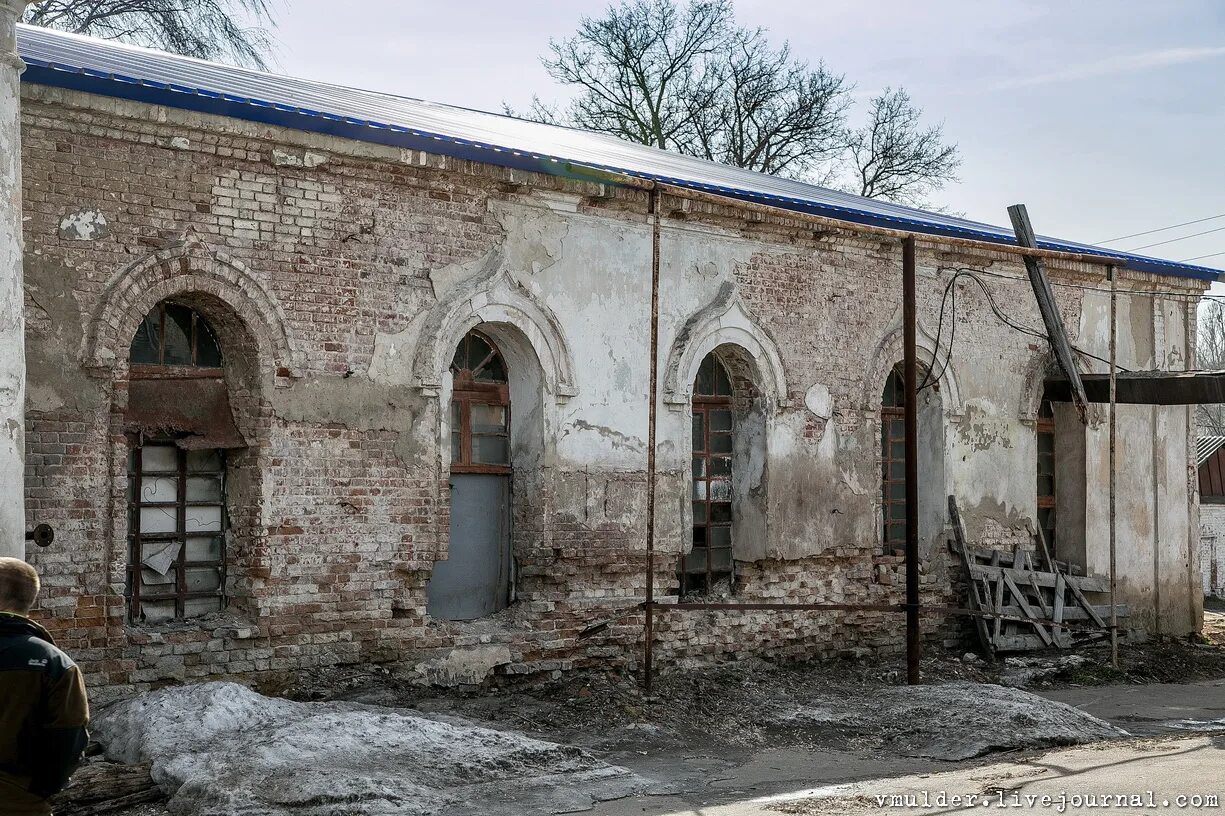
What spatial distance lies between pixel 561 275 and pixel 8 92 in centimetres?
450

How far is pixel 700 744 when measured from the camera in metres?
9.27

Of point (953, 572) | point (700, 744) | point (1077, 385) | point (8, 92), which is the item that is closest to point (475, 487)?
point (700, 744)

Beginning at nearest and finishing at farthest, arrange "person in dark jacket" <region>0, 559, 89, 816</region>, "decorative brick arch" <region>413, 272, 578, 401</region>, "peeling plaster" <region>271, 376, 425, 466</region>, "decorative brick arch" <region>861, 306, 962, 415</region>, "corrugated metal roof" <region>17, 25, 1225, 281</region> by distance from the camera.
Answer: "person in dark jacket" <region>0, 559, 89, 816</region>, "corrugated metal roof" <region>17, 25, 1225, 281</region>, "peeling plaster" <region>271, 376, 425, 466</region>, "decorative brick arch" <region>413, 272, 578, 401</region>, "decorative brick arch" <region>861, 306, 962, 415</region>

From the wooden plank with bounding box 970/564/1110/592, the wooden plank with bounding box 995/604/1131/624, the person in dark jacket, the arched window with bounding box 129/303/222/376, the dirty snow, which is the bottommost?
the dirty snow

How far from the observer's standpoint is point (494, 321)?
10.5m

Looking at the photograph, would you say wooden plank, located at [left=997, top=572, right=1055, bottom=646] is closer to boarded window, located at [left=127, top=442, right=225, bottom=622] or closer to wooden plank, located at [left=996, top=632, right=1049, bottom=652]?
wooden plank, located at [left=996, top=632, right=1049, bottom=652]

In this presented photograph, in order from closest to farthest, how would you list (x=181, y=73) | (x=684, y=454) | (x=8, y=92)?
(x=8, y=92) < (x=181, y=73) < (x=684, y=454)

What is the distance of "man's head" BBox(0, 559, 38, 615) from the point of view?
14.3ft

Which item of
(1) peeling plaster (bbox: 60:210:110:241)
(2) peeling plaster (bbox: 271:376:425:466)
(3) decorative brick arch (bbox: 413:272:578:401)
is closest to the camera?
(1) peeling plaster (bbox: 60:210:110:241)

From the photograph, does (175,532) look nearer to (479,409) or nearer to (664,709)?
(479,409)

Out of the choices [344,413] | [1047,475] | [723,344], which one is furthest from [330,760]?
[1047,475]

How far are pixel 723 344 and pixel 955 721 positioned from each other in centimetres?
403

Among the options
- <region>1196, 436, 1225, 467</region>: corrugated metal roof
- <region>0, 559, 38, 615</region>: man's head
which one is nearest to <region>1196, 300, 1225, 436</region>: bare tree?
<region>1196, 436, 1225, 467</region>: corrugated metal roof

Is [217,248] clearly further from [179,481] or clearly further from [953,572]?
[953,572]
